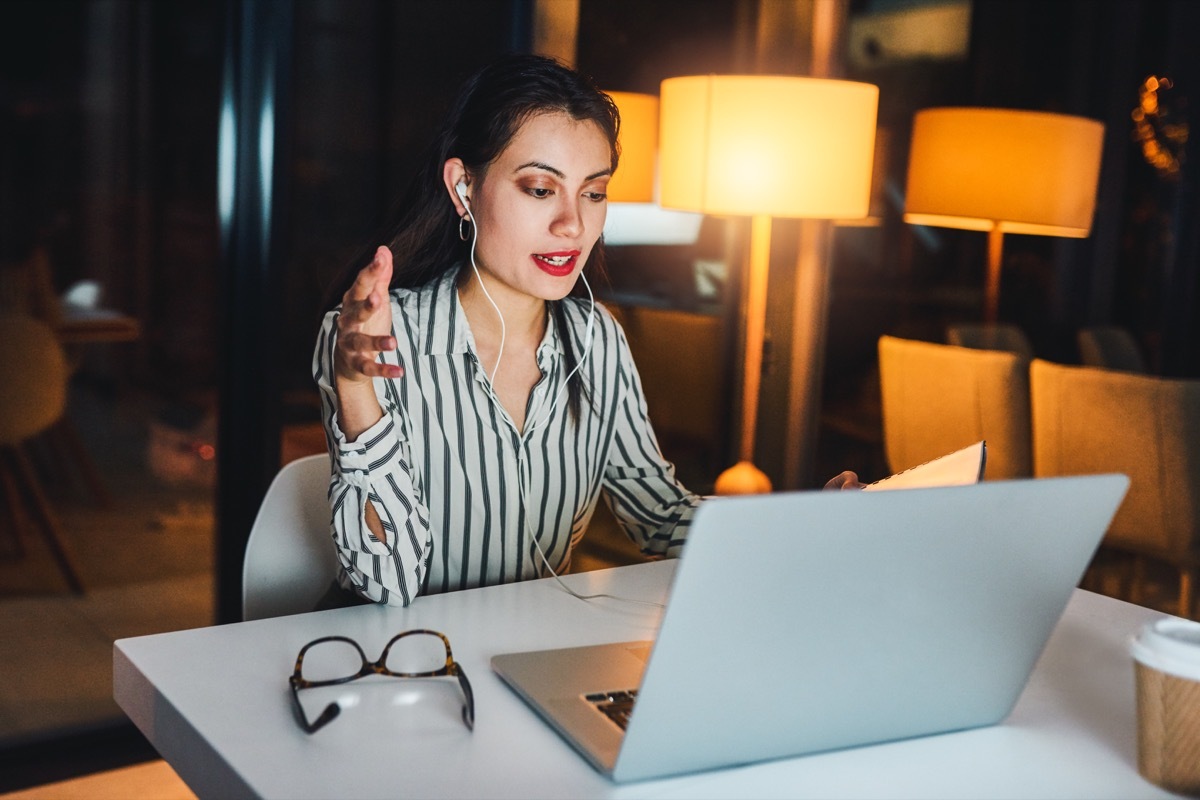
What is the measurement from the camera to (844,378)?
3588 millimetres

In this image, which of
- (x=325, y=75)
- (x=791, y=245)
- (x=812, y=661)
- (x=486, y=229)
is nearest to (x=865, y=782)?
(x=812, y=661)

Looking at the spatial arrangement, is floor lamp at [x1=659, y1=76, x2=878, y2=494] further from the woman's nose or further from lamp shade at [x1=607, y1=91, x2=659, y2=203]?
the woman's nose

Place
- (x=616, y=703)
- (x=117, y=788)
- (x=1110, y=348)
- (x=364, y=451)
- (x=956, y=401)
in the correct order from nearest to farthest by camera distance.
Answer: (x=616, y=703), (x=364, y=451), (x=117, y=788), (x=956, y=401), (x=1110, y=348)

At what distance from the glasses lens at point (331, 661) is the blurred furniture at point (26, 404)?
5.26 ft

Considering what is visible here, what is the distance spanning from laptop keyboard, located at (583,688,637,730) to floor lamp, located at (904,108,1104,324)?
2715 mm

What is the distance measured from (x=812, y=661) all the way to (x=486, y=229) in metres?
0.91

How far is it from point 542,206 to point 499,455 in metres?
0.33

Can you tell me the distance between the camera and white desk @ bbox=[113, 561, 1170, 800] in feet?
2.71

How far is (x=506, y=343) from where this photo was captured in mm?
1646

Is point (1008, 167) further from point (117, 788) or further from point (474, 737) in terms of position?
point (474, 737)

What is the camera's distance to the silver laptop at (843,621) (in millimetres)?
744

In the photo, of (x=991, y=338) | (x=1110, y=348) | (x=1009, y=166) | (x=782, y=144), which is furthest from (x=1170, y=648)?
(x=1110, y=348)

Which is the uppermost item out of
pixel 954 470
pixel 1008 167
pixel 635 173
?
pixel 1008 167

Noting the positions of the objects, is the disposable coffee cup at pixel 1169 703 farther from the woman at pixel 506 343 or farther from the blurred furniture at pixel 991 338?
the blurred furniture at pixel 991 338
